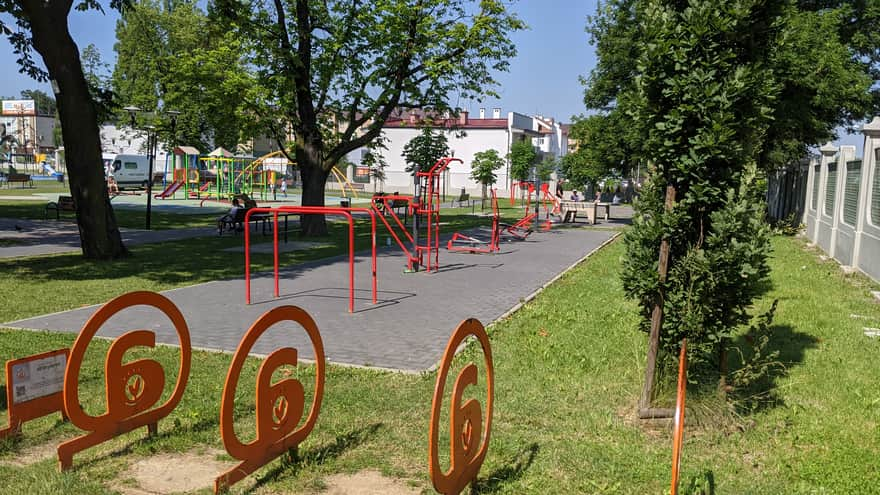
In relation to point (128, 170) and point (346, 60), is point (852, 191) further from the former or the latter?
point (128, 170)

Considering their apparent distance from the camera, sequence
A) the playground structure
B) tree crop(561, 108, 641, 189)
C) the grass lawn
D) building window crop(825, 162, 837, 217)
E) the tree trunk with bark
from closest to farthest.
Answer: the playground structure
the grass lawn
building window crop(825, 162, 837, 217)
the tree trunk with bark
tree crop(561, 108, 641, 189)

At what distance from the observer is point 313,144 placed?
19125 millimetres

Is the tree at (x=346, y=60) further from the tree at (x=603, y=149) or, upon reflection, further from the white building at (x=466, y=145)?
the white building at (x=466, y=145)

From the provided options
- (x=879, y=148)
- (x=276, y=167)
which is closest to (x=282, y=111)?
(x=879, y=148)

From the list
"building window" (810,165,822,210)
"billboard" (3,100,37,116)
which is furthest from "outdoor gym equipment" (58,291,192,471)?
"billboard" (3,100,37,116)

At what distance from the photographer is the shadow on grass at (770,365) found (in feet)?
17.9

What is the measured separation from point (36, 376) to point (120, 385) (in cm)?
61

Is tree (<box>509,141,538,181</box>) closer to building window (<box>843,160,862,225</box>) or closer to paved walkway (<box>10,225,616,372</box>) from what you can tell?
building window (<box>843,160,862,225</box>)

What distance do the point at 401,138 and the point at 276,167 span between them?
14.3 m

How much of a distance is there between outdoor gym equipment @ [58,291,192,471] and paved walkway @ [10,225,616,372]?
2239 millimetres

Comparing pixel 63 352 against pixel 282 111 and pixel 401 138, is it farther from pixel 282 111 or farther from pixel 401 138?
pixel 401 138

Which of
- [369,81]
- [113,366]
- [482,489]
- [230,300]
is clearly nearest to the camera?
[482,489]

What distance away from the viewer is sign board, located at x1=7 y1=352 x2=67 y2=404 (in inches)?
178

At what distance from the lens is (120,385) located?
15.1 ft
